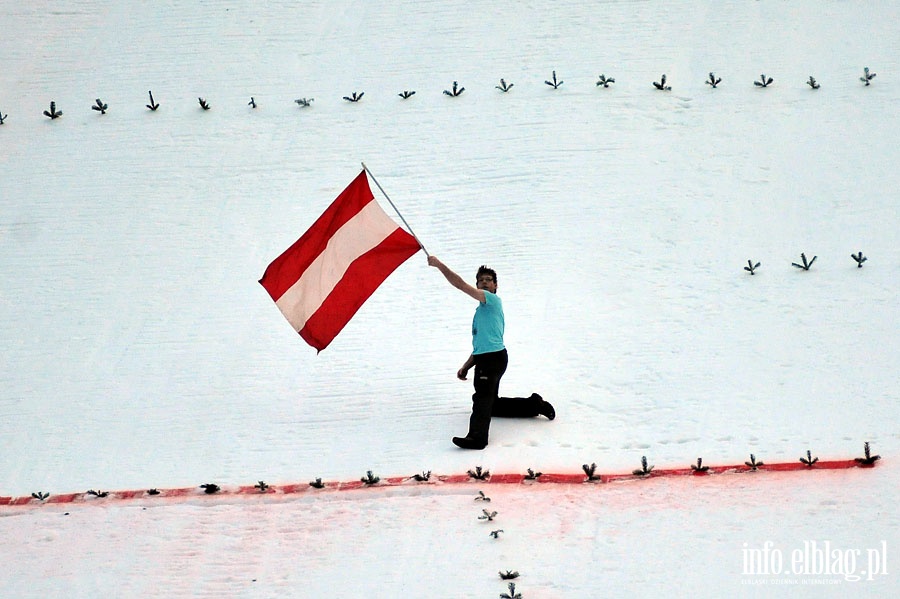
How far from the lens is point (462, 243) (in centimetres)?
1335

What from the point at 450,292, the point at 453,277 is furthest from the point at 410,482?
the point at 450,292

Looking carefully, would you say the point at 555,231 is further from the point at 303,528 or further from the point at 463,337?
the point at 303,528

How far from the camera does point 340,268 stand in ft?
33.6

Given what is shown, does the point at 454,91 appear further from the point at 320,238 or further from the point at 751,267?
the point at 320,238

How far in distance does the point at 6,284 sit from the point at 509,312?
521 centimetres

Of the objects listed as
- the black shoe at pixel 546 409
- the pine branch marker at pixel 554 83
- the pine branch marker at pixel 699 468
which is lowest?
the pine branch marker at pixel 699 468

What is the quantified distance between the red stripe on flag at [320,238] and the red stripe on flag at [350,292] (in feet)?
0.99

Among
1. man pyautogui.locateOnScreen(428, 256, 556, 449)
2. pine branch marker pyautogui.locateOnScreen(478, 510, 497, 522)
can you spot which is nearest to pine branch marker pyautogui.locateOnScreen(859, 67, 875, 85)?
man pyautogui.locateOnScreen(428, 256, 556, 449)

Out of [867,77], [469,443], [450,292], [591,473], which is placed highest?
[867,77]

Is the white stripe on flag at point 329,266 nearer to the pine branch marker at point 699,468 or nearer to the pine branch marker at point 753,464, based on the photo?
the pine branch marker at point 699,468

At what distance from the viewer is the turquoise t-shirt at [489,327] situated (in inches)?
395

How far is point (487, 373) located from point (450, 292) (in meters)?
2.83

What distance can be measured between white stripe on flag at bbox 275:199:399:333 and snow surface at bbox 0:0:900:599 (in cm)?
104

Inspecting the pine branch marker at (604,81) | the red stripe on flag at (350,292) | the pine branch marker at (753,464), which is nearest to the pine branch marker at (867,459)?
the pine branch marker at (753,464)
